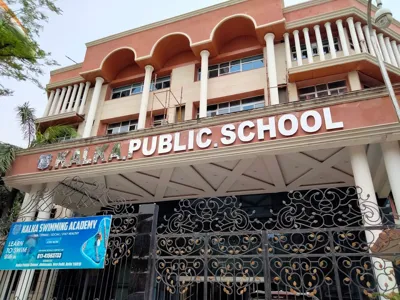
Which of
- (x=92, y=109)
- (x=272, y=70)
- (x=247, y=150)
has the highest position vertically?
(x=272, y=70)

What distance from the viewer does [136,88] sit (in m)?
15.3

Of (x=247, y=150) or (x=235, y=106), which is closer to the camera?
(x=247, y=150)

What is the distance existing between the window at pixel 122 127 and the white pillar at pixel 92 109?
100cm

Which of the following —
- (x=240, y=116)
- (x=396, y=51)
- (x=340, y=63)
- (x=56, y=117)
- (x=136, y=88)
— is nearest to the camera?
(x=240, y=116)

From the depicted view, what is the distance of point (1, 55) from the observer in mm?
9734

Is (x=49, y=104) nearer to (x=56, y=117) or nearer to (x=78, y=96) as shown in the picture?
(x=56, y=117)

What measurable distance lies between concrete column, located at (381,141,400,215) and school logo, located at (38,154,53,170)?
9.33 metres

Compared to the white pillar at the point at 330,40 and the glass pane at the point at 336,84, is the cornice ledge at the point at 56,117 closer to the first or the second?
the glass pane at the point at 336,84

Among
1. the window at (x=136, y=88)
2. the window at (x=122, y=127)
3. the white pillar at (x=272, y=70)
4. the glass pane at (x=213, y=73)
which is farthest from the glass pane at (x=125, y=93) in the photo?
the white pillar at (x=272, y=70)

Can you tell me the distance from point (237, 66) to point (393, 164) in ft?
28.2

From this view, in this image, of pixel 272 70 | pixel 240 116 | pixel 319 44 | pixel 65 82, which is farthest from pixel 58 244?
pixel 65 82

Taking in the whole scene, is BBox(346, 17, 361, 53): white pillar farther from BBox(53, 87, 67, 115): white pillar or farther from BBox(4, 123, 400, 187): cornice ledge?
BBox(53, 87, 67, 115): white pillar

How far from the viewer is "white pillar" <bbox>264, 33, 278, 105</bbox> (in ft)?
36.4

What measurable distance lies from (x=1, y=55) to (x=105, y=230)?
25.6 feet
